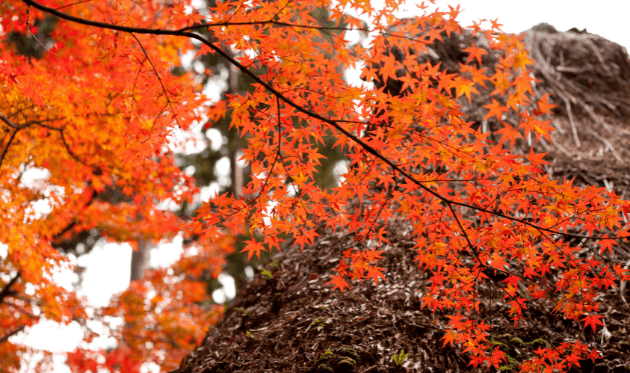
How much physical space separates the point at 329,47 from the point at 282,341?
256 centimetres

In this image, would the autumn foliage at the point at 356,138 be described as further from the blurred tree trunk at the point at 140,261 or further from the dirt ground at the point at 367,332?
the blurred tree trunk at the point at 140,261

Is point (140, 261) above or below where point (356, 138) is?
above

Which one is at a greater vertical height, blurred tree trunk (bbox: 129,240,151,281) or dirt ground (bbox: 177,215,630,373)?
blurred tree trunk (bbox: 129,240,151,281)

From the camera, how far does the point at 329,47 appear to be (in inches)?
95.2

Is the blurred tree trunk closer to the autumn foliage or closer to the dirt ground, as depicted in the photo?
the autumn foliage

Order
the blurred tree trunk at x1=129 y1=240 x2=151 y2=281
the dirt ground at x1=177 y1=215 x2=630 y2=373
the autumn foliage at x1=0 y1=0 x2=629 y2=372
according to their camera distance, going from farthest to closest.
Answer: the blurred tree trunk at x1=129 y1=240 x2=151 y2=281
the dirt ground at x1=177 y1=215 x2=630 y2=373
the autumn foliage at x1=0 y1=0 x2=629 y2=372

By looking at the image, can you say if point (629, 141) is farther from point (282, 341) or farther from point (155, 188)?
point (155, 188)

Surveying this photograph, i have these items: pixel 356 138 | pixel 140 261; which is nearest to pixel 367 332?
pixel 356 138

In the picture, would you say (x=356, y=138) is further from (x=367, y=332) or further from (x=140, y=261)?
(x=140, y=261)

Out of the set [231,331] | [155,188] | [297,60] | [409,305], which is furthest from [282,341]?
[155,188]

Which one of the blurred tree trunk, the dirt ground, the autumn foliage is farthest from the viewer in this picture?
the blurred tree trunk

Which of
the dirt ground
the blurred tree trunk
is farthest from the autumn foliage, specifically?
the blurred tree trunk

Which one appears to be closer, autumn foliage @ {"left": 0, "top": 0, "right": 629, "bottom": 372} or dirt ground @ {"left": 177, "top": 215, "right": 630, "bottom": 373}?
autumn foliage @ {"left": 0, "top": 0, "right": 629, "bottom": 372}

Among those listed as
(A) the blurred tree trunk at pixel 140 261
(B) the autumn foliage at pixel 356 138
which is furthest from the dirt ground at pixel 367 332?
(A) the blurred tree trunk at pixel 140 261
